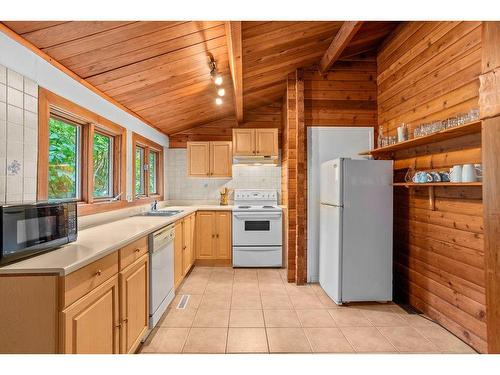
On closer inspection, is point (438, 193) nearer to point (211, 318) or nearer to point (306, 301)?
point (306, 301)

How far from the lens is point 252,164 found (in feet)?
15.6

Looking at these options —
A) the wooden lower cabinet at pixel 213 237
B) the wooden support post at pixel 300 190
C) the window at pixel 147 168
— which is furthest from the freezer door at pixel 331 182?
Result: the window at pixel 147 168

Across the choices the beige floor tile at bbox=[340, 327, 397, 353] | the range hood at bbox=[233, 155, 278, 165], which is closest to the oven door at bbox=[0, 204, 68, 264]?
the beige floor tile at bbox=[340, 327, 397, 353]

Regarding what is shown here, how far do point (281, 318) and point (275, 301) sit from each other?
1.28 ft

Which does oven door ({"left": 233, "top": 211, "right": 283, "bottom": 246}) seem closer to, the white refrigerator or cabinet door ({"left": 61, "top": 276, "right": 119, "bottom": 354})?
the white refrigerator

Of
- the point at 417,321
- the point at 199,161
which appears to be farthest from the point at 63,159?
the point at 417,321

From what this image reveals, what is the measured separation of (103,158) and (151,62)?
126cm

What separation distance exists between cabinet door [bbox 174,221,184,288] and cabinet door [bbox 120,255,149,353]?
0.90 metres

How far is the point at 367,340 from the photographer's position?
216 centimetres

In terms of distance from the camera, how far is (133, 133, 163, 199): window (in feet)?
12.6

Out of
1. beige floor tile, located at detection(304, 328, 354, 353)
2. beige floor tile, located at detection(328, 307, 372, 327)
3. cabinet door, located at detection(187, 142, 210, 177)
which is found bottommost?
beige floor tile, located at detection(328, 307, 372, 327)

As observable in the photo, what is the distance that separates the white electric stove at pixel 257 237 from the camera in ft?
13.5

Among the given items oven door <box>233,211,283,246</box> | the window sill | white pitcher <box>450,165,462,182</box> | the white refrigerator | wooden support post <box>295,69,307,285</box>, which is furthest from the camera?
oven door <box>233,211,283,246</box>
